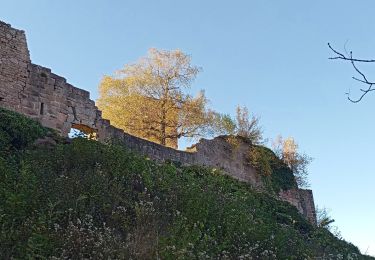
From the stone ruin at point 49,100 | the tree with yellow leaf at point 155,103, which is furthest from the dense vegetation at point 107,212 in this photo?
the tree with yellow leaf at point 155,103

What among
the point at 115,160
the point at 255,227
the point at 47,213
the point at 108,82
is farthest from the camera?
the point at 108,82

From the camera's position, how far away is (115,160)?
12484 mm

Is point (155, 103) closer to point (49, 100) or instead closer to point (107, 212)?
point (49, 100)

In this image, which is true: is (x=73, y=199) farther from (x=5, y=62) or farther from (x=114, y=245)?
(x=5, y=62)

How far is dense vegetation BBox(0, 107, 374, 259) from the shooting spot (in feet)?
25.7

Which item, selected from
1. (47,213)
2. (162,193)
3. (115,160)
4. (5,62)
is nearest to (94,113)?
(5,62)

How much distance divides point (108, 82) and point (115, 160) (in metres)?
13.2

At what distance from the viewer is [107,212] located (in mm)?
9680

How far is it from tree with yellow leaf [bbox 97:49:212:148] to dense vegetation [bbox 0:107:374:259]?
9248 millimetres

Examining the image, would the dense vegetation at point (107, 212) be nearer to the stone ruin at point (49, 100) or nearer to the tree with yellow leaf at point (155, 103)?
the stone ruin at point (49, 100)

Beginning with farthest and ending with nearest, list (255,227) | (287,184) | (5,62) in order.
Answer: (287,184)
(5,62)
(255,227)

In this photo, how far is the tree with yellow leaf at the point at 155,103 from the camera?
23828mm

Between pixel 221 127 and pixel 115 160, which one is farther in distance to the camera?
pixel 221 127

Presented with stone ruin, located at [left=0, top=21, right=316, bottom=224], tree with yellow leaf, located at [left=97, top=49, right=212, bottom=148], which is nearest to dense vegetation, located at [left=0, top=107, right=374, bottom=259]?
stone ruin, located at [left=0, top=21, right=316, bottom=224]
